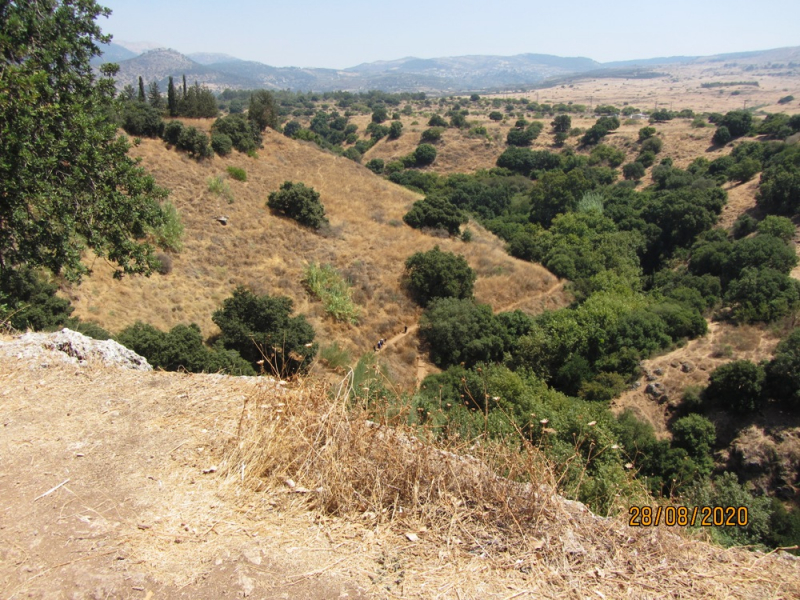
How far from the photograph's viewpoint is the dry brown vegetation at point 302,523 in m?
3.36

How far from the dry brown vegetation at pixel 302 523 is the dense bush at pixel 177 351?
7253 mm

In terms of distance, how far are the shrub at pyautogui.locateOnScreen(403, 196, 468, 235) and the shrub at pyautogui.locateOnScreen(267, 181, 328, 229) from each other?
6400mm

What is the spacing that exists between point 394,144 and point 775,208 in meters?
48.6

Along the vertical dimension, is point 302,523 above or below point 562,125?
below

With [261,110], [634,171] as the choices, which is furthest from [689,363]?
[634,171]

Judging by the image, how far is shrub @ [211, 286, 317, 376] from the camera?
53.5 ft

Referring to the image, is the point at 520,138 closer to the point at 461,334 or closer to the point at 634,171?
the point at 634,171

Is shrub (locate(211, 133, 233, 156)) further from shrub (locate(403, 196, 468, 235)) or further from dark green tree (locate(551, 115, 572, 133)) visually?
dark green tree (locate(551, 115, 572, 133))

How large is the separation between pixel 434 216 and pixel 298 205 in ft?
29.5

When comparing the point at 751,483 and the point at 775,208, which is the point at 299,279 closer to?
the point at 751,483

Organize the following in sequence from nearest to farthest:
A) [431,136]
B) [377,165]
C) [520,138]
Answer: [377,165]
[431,136]
[520,138]

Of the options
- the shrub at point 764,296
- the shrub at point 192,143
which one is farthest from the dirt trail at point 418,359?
the shrub at point 192,143

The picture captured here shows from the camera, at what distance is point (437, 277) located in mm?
24219

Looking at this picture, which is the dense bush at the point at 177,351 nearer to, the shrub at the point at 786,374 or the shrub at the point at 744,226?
the shrub at the point at 786,374
